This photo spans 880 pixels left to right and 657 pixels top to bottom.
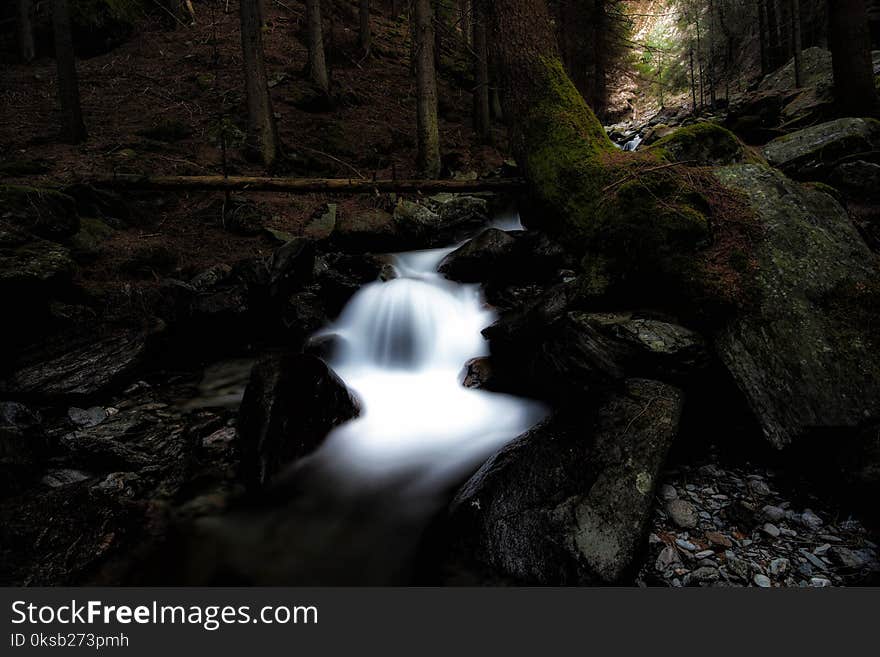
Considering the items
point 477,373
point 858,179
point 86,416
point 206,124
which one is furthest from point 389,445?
point 206,124

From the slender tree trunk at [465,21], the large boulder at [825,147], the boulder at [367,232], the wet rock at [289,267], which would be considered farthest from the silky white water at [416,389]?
the slender tree trunk at [465,21]

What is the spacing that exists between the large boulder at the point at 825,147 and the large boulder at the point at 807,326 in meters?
2.87

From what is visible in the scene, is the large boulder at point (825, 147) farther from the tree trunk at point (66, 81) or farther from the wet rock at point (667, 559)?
the tree trunk at point (66, 81)

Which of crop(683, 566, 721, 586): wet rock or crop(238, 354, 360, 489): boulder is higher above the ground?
crop(238, 354, 360, 489): boulder

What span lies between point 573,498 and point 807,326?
2392 millimetres

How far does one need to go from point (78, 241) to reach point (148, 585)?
609 centimetres

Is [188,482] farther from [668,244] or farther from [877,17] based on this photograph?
[877,17]

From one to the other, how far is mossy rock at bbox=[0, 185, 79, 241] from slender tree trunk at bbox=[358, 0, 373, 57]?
46.5 ft

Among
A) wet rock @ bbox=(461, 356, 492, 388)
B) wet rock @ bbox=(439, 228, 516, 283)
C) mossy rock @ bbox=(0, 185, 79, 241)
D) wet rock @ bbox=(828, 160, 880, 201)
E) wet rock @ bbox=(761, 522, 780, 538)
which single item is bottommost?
wet rock @ bbox=(761, 522, 780, 538)

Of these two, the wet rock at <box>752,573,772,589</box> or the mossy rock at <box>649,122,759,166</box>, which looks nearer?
the wet rock at <box>752,573,772,589</box>

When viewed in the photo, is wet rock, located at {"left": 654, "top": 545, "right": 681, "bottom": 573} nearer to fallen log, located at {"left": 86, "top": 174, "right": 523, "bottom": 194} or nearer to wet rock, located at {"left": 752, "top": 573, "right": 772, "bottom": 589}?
wet rock, located at {"left": 752, "top": 573, "right": 772, "bottom": 589}

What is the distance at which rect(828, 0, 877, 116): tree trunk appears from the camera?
762 cm

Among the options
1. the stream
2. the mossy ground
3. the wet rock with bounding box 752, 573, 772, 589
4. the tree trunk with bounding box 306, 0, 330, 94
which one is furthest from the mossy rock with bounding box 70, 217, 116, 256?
the tree trunk with bounding box 306, 0, 330, 94

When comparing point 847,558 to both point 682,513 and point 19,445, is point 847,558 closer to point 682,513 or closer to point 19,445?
point 682,513
